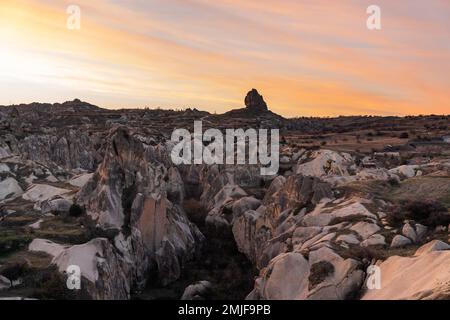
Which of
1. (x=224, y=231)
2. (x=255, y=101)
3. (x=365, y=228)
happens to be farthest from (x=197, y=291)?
(x=255, y=101)

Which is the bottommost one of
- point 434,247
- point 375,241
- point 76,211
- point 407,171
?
point 76,211

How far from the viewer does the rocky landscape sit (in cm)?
2128

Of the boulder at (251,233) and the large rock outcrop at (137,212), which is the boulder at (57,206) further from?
the boulder at (251,233)

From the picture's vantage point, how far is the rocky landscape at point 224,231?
2128 cm

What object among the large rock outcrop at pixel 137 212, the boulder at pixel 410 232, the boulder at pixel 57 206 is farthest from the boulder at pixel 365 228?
the boulder at pixel 57 206

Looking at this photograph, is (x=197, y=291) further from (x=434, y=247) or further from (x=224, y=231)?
(x=434, y=247)

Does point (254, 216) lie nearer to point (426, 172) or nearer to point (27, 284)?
point (426, 172)

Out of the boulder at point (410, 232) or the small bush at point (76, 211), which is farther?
the small bush at point (76, 211)

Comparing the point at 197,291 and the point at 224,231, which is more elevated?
the point at 224,231

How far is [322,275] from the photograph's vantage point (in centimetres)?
2070

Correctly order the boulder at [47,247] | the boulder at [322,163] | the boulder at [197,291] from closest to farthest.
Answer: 1. the boulder at [47,247]
2. the boulder at [197,291]
3. the boulder at [322,163]

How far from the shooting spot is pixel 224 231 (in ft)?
158

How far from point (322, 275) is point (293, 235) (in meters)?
8.93

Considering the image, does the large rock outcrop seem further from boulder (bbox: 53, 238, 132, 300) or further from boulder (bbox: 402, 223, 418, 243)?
boulder (bbox: 402, 223, 418, 243)
